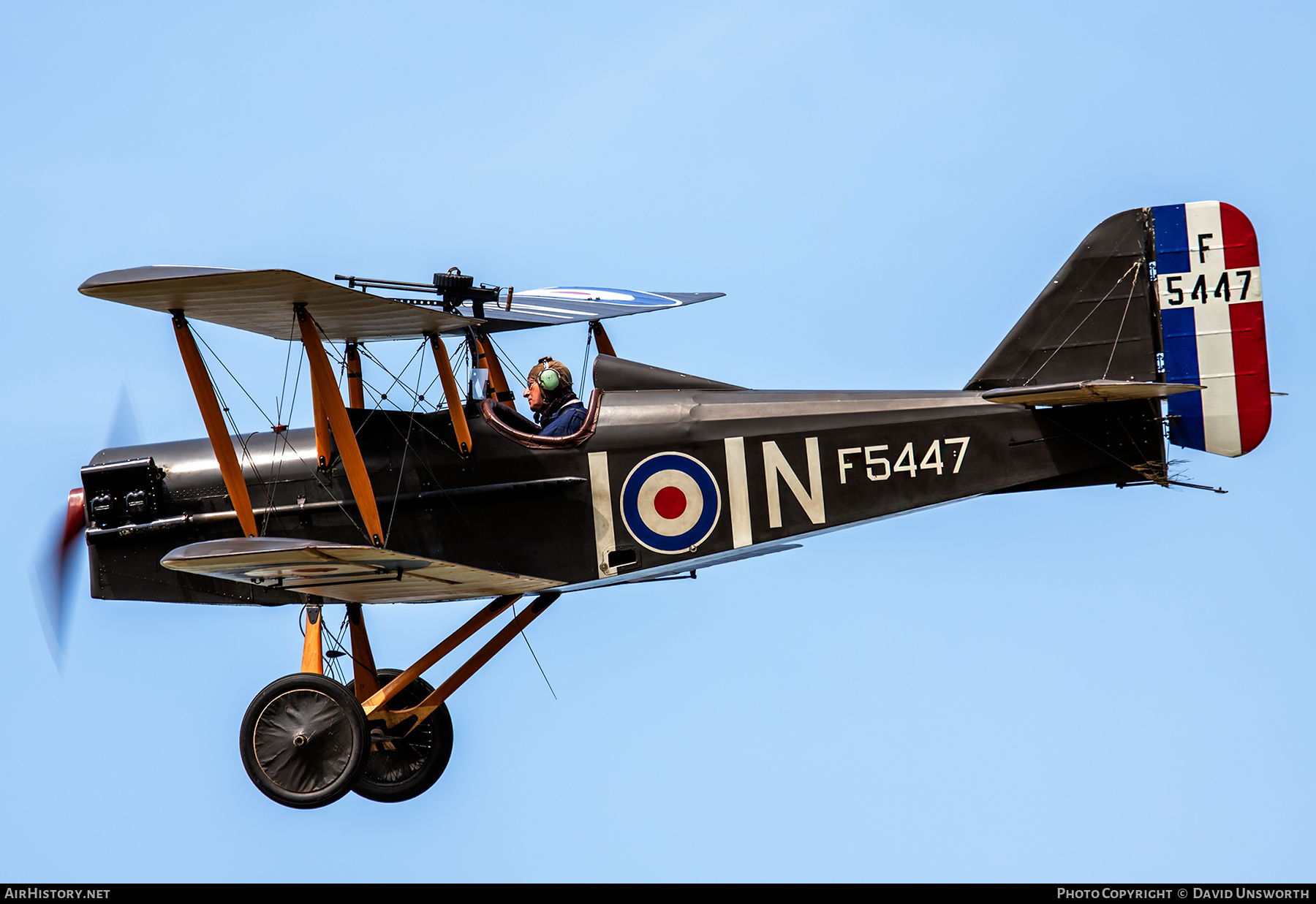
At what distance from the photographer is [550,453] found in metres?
8.49

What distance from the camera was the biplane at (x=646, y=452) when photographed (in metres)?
8.21

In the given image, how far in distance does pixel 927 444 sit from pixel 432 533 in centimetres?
297

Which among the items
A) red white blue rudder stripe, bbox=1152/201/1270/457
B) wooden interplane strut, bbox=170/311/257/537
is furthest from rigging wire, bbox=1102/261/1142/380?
wooden interplane strut, bbox=170/311/257/537

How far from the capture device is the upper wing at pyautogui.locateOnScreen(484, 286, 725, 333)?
9.78 metres

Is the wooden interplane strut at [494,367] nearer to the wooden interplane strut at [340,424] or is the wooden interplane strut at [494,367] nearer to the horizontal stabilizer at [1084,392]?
the wooden interplane strut at [340,424]

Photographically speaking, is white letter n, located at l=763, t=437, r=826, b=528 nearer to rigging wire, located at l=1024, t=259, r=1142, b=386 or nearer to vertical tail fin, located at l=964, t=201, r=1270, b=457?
vertical tail fin, located at l=964, t=201, r=1270, b=457

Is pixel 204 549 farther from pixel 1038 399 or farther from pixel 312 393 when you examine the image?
pixel 1038 399

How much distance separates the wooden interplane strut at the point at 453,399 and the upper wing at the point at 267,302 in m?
0.23

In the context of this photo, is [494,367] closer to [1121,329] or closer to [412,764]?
[412,764]

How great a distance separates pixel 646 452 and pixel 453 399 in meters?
1.17

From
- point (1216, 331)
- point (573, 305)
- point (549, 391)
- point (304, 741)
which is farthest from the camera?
point (573, 305)

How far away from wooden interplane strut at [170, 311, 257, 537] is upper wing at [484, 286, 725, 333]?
6.22 feet

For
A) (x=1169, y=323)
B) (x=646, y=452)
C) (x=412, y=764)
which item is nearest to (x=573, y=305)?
(x=646, y=452)

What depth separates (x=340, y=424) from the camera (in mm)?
7848
